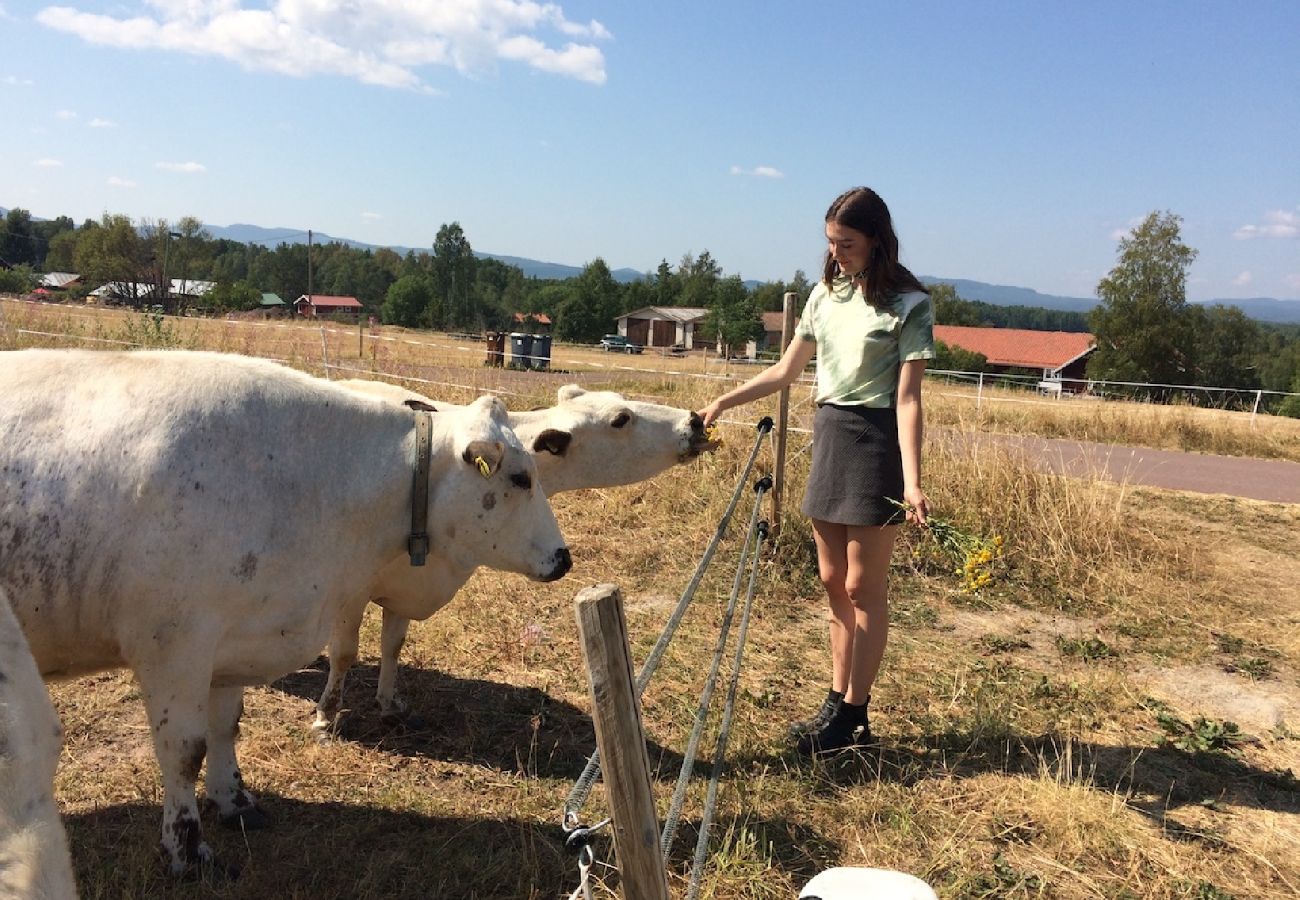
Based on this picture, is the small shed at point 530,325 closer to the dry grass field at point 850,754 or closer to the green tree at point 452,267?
the green tree at point 452,267

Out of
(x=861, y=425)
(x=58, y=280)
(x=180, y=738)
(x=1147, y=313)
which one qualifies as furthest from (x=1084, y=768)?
(x=58, y=280)

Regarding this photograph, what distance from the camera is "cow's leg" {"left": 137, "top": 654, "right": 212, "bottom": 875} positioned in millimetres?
2939

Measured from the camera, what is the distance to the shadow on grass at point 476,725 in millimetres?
4211

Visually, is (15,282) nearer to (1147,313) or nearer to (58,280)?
(58,280)

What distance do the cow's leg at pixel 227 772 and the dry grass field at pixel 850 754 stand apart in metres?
0.08

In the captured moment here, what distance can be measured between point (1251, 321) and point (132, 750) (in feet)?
243

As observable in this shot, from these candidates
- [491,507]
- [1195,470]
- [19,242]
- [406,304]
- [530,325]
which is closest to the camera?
[491,507]

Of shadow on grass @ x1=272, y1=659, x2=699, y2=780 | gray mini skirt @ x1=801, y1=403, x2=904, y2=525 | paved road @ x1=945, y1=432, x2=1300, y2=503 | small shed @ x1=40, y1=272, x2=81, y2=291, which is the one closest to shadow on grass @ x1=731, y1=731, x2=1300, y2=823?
shadow on grass @ x1=272, y1=659, x2=699, y2=780

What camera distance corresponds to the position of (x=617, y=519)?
827cm

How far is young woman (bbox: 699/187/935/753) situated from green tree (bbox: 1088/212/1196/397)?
48.4 metres

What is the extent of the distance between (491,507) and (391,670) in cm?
160

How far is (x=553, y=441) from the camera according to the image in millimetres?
4457

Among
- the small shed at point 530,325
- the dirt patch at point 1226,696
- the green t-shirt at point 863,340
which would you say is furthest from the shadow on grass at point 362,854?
the small shed at point 530,325

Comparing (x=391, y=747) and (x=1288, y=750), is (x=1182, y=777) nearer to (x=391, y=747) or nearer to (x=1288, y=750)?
(x=1288, y=750)
